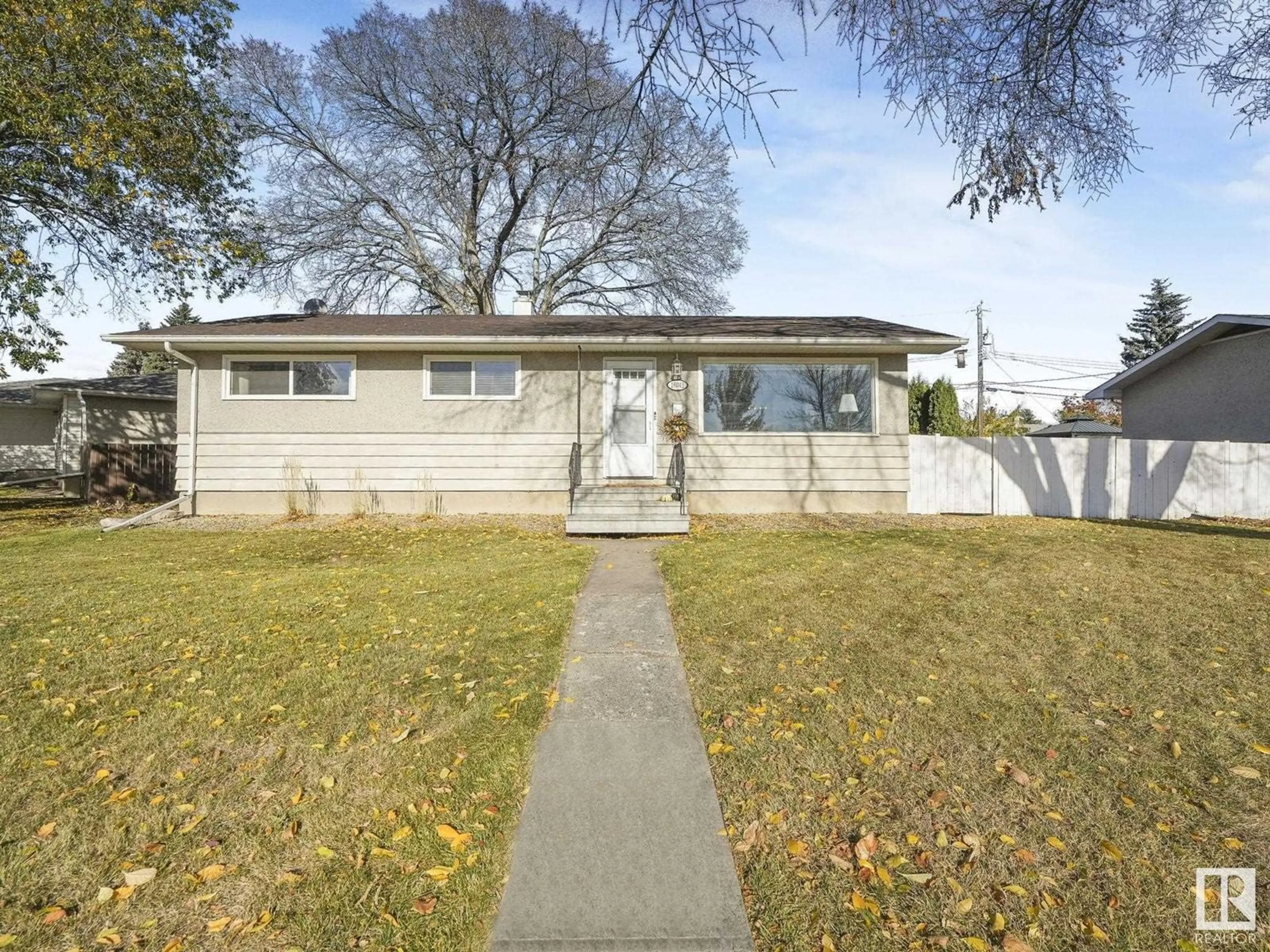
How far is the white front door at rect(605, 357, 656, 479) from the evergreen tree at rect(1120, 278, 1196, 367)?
35.3 m

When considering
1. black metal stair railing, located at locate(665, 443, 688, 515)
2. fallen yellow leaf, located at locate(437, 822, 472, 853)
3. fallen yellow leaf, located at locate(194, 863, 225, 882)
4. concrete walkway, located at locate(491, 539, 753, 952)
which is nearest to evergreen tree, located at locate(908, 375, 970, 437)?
black metal stair railing, located at locate(665, 443, 688, 515)

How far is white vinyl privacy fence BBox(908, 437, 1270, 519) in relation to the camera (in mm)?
11477

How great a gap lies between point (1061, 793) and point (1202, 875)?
479 mm

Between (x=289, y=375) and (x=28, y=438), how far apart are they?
55.1 feet

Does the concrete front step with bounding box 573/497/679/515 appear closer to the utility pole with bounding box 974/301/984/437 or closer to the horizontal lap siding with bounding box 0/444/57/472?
the horizontal lap siding with bounding box 0/444/57/472

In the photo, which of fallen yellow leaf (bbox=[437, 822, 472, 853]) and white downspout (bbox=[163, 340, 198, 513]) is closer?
fallen yellow leaf (bbox=[437, 822, 472, 853])

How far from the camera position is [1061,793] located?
251 cm

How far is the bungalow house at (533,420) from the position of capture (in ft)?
34.9

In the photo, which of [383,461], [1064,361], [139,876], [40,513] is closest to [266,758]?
[139,876]

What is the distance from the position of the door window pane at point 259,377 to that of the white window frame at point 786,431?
7.42 metres

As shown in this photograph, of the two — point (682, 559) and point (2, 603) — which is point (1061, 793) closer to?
point (682, 559)

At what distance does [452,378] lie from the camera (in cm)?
1084

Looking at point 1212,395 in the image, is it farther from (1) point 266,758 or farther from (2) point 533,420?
(1) point 266,758

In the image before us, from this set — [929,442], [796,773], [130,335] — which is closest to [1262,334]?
[929,442]
